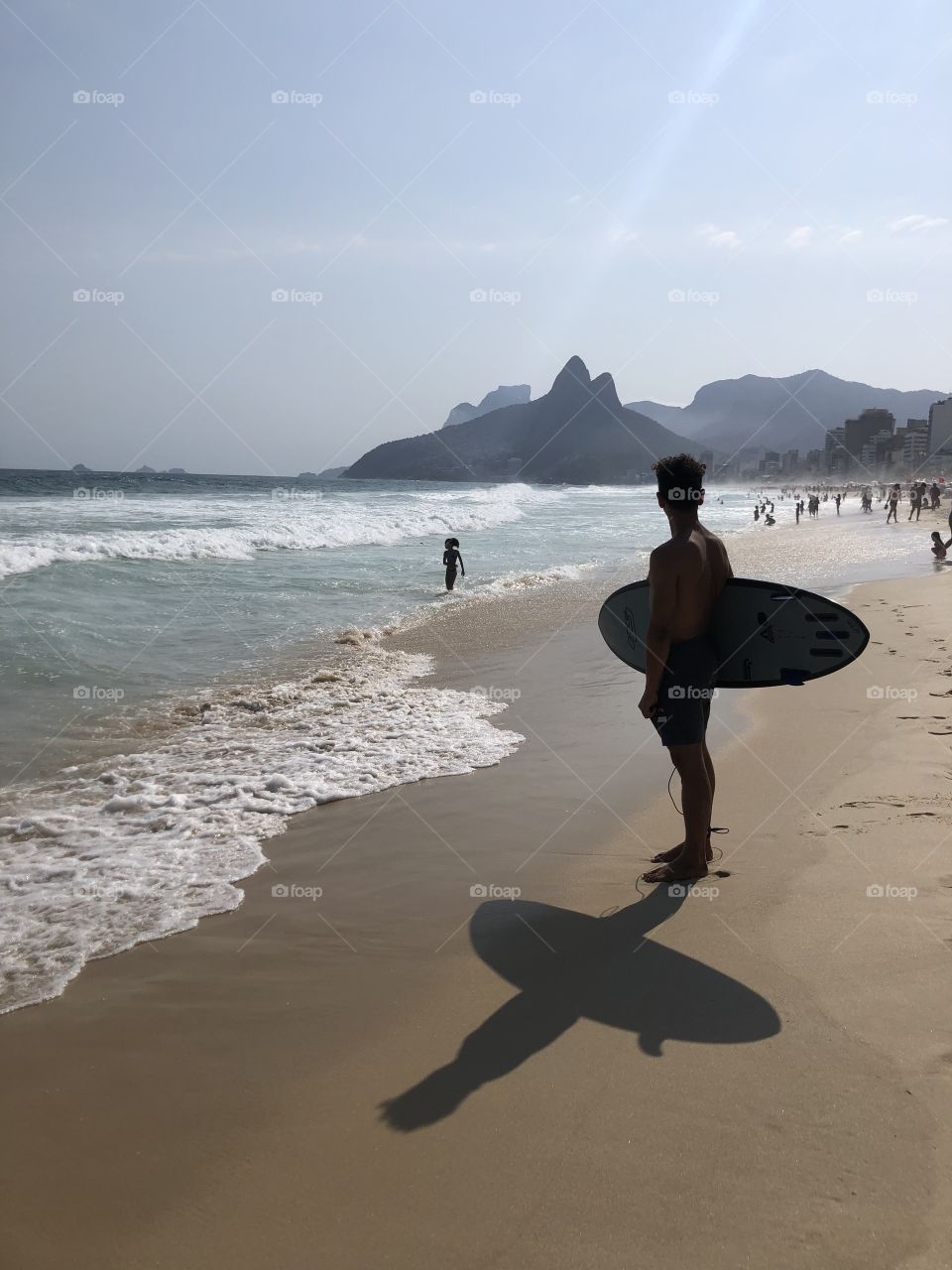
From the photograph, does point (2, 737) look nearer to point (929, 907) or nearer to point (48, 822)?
point (48, 822)

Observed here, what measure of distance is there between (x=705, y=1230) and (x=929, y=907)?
6.09 feet

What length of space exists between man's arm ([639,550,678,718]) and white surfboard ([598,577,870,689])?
0.59m

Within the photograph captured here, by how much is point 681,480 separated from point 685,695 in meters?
0.94

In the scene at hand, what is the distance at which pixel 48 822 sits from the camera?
4.66 meters

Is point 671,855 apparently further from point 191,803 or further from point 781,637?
point 191,803

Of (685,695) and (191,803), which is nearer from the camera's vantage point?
(685,695)

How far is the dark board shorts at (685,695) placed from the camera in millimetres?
3725

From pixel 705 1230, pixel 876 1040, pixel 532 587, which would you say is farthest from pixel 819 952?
pixel 532 587

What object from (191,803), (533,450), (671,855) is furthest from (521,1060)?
(533,450)

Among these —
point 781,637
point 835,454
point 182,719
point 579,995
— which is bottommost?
point 182,719

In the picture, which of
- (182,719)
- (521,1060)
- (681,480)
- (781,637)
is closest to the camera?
(521,1060)

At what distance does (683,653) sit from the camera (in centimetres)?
379

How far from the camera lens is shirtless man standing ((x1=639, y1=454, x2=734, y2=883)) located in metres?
3.69

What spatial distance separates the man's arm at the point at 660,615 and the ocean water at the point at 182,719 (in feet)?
6.88
